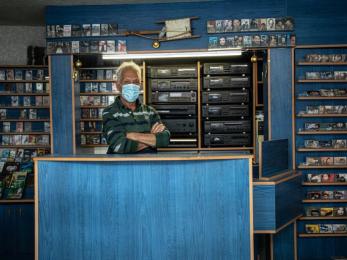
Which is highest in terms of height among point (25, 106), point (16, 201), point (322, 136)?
point (25, 106)

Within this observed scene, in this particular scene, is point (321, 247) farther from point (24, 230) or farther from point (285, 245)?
point (24, 230)

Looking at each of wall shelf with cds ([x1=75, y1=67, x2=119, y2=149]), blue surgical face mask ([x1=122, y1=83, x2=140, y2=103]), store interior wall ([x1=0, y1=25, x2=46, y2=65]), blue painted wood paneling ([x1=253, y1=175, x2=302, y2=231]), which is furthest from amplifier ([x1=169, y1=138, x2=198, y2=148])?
store interior wall ([x1=0, y1=25, x2=46, y2=65])

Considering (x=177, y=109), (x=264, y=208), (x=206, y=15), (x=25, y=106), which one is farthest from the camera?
(x=25, y=106)

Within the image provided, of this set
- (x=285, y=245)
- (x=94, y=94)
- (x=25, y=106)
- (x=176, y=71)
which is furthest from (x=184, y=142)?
(x=25, y=106)

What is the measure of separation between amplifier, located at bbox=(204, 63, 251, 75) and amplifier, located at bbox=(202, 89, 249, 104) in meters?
0.26

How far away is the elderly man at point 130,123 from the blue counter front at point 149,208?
33 centimetres

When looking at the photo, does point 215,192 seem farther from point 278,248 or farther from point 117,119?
point 278,248

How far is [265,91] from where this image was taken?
5.94 m

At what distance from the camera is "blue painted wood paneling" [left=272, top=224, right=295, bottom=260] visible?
5.64 m

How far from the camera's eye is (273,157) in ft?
14.5

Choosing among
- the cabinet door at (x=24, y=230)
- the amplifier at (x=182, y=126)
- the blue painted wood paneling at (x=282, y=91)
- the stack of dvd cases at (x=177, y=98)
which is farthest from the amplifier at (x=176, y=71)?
the cabinet door at (x=24, y=230)

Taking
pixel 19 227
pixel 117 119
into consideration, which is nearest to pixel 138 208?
pixel 117 119

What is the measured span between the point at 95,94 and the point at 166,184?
401cm

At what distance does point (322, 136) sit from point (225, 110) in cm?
135
